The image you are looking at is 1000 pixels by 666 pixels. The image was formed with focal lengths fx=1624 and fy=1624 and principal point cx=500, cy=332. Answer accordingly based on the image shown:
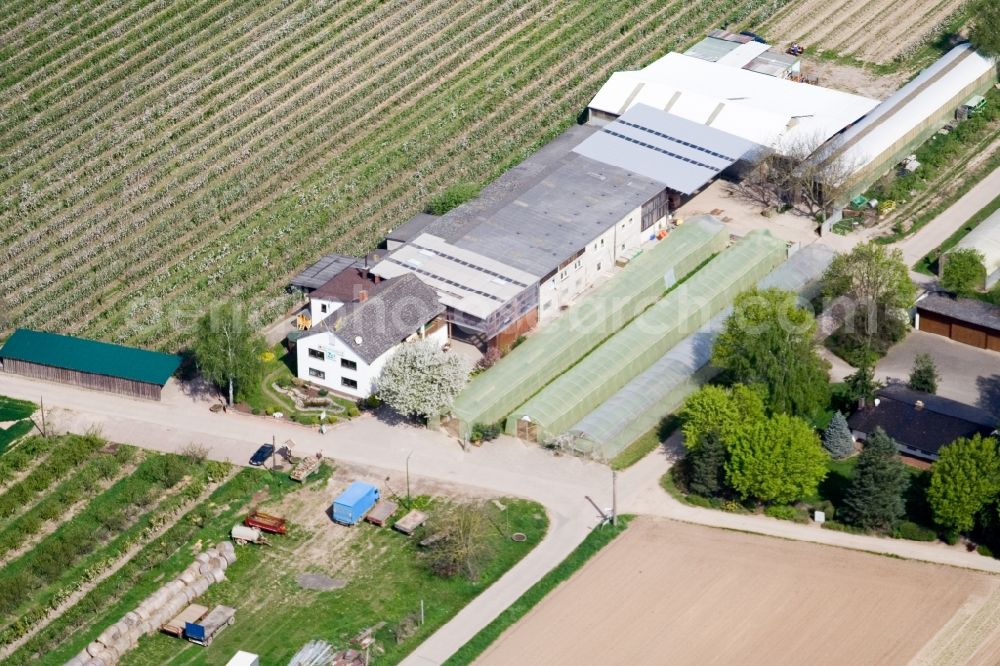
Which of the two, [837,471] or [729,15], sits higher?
[729,15]

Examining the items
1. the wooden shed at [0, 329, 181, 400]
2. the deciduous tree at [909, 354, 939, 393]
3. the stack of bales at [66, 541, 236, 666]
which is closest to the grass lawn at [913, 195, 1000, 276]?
the deciduous tree at [909, 354, 939, 393]

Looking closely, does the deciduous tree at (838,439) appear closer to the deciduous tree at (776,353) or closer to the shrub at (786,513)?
the deciduous tree at (776,353)

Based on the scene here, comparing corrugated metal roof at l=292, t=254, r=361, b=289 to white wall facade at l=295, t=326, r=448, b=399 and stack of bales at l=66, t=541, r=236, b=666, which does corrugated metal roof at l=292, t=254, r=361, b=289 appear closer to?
white wall facade at l=295, t=326, r=448, b=399

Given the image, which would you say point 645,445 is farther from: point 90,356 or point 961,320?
point 90,356

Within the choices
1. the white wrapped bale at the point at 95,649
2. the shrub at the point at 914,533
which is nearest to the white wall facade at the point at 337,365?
the white wrapped bale at the point at 95,649

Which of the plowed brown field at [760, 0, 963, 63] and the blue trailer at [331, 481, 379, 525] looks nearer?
the blue trailer at [331, 481, 379, 525]

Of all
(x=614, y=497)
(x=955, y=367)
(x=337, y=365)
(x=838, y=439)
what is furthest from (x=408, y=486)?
(x=955, y=367)

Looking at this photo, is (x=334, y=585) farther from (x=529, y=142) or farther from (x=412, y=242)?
(x=529, y=142)

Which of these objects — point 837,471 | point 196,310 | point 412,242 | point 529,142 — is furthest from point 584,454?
point 529,142
